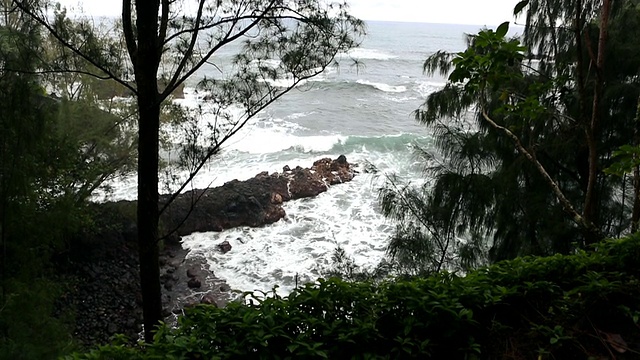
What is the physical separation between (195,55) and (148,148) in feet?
4.84

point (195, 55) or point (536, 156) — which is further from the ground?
point (195, 55)

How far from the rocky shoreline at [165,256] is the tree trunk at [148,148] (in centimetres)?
363

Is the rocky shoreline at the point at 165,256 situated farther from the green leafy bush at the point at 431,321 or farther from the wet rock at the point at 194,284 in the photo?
the green leafy bush at the point at 431,321

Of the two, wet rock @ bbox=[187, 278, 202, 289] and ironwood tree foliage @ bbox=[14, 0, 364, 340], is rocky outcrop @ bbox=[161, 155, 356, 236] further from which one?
ironwood tree foliage @ bbox=[14, 0, 364, 340]

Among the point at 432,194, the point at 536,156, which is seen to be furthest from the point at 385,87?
the point at 536,156

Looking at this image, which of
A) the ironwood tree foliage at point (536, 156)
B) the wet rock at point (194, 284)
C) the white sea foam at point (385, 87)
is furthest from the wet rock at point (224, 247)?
the white sea foam at point (385, 87)

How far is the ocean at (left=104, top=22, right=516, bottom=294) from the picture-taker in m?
11.4

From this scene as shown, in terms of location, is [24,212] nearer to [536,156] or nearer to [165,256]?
[536,156]

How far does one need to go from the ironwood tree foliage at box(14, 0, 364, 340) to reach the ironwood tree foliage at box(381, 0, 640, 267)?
1.46 metres

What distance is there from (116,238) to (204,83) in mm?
8955

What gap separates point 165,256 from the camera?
11766 millimetres

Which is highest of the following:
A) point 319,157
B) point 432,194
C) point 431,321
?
A: point 431,321

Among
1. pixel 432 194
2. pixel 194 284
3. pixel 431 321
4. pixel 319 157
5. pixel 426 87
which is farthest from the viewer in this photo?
pixel 426 87

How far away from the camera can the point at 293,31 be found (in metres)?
4.16
